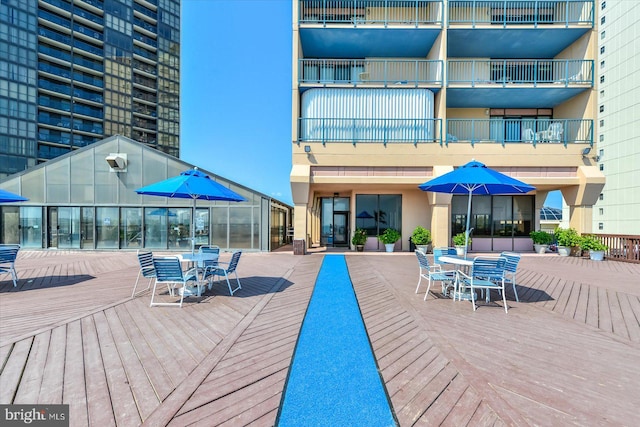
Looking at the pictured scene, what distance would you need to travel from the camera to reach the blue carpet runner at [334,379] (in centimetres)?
230

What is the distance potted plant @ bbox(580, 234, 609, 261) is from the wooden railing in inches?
15.8

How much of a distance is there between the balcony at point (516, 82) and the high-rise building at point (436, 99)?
0.17ft

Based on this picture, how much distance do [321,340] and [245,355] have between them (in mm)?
929

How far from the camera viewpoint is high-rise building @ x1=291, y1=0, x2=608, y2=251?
Answer: 42.2 feet

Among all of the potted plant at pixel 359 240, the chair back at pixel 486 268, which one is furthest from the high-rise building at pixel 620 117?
the chair back at pixel 486 268

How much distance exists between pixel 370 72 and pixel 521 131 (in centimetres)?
748

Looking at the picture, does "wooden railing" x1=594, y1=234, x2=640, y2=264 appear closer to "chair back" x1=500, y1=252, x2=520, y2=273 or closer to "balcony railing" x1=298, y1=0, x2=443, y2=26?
"chair back" x1=500, y1=252, x2=520, y2=273

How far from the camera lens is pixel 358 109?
13.2 m

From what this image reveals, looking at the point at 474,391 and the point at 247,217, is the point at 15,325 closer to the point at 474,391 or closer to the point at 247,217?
the point at 474,391

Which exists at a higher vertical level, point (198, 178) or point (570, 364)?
point (198, 178)

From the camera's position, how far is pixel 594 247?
461 inches

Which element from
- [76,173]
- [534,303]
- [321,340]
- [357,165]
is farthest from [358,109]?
[76,173]

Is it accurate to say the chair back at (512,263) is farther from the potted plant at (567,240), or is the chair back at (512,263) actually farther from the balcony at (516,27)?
the balcony at (516,27)
